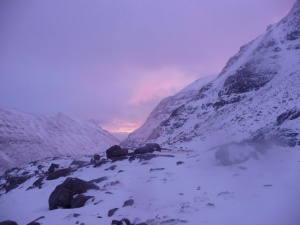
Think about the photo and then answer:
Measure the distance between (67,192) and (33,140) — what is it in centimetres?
14469

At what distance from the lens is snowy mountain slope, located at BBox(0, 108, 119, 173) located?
128750 millimetres

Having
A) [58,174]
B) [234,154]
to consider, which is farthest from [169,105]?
[234,154]

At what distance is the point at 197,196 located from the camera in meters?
14.1

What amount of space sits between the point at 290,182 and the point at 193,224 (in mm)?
4970

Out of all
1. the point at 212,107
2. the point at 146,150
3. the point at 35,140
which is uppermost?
the point at 35,140

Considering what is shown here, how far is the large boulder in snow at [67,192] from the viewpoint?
16859mm

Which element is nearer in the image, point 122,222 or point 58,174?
point 122,222

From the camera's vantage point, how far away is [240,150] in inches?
726

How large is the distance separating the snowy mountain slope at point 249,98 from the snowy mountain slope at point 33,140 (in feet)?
256

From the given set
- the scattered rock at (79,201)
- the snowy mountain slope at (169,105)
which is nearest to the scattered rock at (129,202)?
the scattered rock at (79,201)

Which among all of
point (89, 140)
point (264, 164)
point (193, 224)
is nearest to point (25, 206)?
point (193, 224)

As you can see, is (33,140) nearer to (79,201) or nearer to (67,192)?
(67,192)

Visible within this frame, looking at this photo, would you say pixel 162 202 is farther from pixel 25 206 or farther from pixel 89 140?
pixel 89 140

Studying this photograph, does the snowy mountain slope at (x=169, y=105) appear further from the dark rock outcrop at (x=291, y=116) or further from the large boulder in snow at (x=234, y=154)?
the large boulder in snow at (x=234, y=154)
